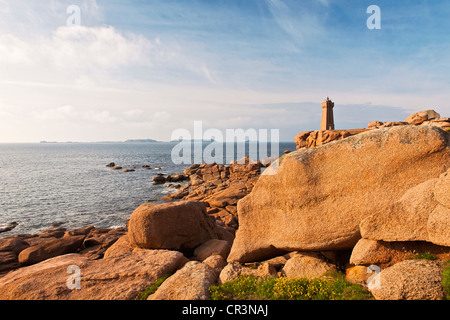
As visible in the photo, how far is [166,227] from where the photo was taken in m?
13.4

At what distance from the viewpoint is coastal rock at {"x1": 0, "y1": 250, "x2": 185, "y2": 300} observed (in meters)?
8.45

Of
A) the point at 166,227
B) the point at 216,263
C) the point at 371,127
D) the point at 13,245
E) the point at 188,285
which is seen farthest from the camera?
the point at 371,127

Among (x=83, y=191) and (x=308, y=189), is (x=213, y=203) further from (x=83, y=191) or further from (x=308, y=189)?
(x=83, y=191)

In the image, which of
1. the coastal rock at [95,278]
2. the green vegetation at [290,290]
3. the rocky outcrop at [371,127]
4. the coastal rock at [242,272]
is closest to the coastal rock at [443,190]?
the green vegetation at [290,290]

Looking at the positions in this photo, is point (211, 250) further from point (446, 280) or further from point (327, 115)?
point (327, 115)

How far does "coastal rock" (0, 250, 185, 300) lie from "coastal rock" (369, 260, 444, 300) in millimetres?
7194

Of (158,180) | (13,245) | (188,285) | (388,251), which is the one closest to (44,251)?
(13,245)

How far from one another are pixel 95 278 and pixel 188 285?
3.87 metres

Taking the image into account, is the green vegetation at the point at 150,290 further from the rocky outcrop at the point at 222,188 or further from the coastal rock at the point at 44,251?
the rocky outcrop at the point at 222,188

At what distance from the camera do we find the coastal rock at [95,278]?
27.7ft

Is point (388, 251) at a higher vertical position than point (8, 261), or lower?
higher

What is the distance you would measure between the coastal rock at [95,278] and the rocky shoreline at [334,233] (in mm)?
40
